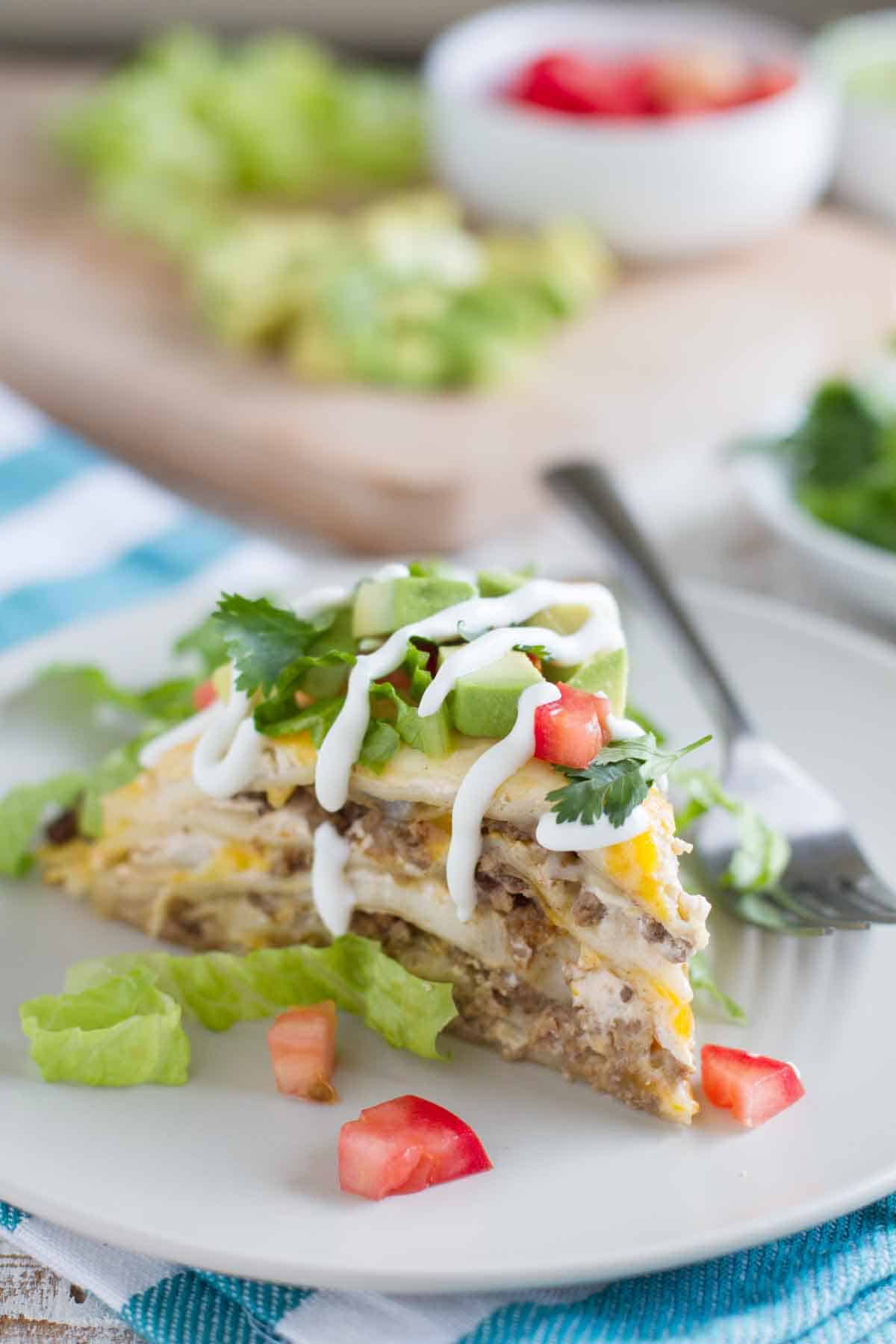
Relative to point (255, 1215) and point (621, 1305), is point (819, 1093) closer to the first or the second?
point (621, 1305)

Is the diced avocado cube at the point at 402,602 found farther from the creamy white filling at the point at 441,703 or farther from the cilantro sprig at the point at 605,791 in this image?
the cilantro sprig at the point at 605,791

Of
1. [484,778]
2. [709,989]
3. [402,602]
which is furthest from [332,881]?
[709,989]

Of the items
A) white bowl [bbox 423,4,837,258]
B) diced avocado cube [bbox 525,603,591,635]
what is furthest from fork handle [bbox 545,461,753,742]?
white bowl [bbox 423,4,837,258]

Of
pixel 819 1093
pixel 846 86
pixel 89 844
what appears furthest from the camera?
pixel 846 86

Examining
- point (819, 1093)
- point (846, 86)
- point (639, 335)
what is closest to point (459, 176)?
point (639, 335)

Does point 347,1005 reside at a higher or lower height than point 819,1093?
lower

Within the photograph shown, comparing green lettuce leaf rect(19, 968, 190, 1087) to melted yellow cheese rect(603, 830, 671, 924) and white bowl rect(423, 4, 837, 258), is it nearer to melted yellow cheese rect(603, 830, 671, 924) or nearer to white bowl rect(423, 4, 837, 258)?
melted yellow cheese rect(603, 830, 671, 924)
